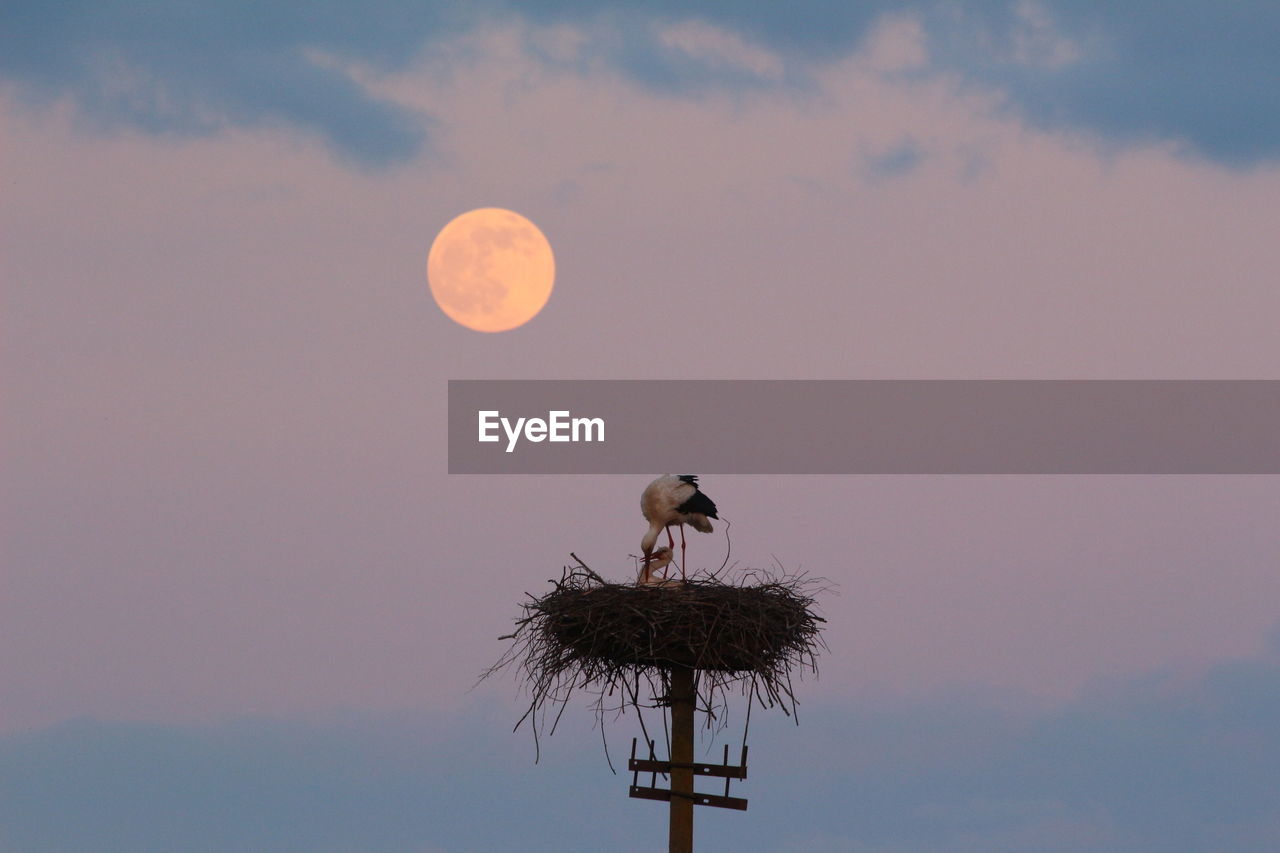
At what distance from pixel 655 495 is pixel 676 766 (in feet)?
8.32

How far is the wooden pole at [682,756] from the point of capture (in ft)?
53.2

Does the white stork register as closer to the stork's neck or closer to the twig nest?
the stork's neck

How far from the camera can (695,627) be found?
1580 cm

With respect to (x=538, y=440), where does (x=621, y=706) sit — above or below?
below

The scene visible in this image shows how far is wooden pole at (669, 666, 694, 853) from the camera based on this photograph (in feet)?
53.2

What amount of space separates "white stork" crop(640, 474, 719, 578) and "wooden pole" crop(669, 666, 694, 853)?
57.4 inches

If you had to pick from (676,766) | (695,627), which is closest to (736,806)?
(676,766)

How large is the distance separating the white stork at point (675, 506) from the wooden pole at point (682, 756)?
1.46m

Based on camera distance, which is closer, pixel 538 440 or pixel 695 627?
pixel 695 627

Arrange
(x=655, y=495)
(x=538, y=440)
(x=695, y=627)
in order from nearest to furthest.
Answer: (x=695, y=627), (x=655, y=495), (x=538, y=440)

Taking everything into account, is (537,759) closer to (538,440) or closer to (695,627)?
(695,627)

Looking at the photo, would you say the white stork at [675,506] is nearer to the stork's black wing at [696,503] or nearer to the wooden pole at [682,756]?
the stork's black wing at [696,503]

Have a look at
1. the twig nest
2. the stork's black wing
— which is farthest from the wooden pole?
the stork's black wing

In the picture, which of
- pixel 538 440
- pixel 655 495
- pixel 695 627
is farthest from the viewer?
pixel 538 440
